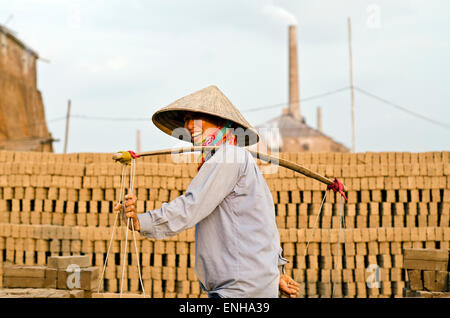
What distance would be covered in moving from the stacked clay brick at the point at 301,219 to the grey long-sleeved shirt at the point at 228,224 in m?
7.06

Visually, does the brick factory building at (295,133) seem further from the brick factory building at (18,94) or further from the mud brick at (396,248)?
the mud brick at (396,248)

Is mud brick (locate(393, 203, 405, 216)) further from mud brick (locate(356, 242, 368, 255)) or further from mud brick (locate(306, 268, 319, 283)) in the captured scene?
mud brick (locate(306, 268, 319, 283))

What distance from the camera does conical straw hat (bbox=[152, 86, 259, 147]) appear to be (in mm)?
2785

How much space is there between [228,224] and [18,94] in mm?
29011

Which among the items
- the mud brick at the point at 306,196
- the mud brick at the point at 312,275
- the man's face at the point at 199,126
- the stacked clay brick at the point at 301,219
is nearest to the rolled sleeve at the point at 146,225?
the man's face at the point at 199,126

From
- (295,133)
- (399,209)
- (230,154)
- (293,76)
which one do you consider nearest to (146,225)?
(230,154)

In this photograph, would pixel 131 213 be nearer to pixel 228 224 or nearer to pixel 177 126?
pixel 228 224

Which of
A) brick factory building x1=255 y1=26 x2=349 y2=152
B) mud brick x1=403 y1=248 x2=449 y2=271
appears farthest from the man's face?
brick factory building x1=255 y1=26 x2=349 y2=152

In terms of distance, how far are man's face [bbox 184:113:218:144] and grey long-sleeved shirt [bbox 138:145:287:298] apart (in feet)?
0.72

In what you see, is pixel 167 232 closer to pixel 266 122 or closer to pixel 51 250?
pixel 51 250

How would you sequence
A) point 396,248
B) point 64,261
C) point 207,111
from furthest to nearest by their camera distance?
point 396,248
point 64,261
point 207,111

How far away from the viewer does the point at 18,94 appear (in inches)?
1131

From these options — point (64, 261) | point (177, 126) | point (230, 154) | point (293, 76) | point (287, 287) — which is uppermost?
point (293, 76)
